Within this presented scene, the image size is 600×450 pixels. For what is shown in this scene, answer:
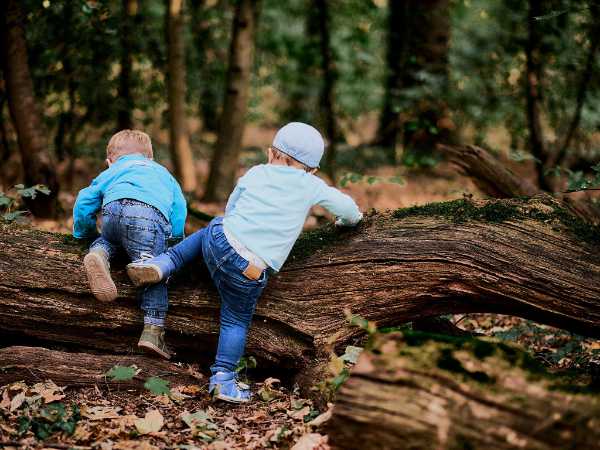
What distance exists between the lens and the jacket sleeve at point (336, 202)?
4.05 meters

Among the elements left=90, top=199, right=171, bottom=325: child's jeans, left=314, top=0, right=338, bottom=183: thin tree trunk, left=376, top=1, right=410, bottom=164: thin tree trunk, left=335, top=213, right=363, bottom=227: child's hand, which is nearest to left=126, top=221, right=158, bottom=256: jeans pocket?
left=90, top=199, right=171, bottom=325: child's jeans

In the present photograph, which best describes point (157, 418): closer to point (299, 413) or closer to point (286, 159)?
point (299, 413)

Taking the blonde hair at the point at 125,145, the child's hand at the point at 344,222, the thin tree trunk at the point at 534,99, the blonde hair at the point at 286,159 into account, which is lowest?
the child's hand at the point at 344,222

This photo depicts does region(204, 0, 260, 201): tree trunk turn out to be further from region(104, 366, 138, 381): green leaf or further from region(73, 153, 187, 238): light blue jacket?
region(104, 366, 138, 381): green leaf

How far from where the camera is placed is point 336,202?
4078 mm

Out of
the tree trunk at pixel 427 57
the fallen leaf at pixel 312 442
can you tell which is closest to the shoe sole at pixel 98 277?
the fallen leaf at pixel 312 442

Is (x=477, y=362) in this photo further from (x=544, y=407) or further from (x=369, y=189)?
(x=369, y=189)

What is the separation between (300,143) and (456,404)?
1965mm

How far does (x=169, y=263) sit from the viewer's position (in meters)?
4.04

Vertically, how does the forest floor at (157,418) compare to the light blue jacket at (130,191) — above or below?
below

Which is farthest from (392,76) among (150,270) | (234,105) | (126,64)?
(150,270)

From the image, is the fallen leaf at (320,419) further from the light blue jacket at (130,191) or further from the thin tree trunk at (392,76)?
the thin tree trunk at (392,76)

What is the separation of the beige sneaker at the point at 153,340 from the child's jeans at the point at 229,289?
15.7 inches

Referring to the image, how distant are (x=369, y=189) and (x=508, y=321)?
5264mm
